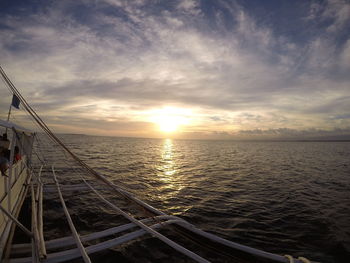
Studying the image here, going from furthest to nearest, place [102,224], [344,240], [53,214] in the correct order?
[53,214], [102,224], [344,240]

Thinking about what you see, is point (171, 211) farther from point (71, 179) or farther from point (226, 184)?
point (71, 179)

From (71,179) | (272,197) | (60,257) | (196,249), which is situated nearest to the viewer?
(60,257)

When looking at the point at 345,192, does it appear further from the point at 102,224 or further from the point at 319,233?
the point at 102,224

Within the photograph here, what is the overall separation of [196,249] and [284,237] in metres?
4.56

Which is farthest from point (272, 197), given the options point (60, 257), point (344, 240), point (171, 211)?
point (60, 257)

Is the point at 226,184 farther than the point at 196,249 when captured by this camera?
Yes

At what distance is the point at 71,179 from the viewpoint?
1653 cm

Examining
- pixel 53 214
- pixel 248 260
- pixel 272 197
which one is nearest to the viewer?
pixel 248 260

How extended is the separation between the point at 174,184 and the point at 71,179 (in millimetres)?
9772

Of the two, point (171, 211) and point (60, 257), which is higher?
point (60, 257)

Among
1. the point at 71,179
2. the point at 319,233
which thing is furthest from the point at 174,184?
the point at 319,233

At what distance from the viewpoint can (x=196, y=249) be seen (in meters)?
6.83

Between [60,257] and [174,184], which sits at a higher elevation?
[60,257]

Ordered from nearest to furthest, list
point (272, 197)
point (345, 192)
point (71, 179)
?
point (272, 197), point (345, 192), point (71, 179)
